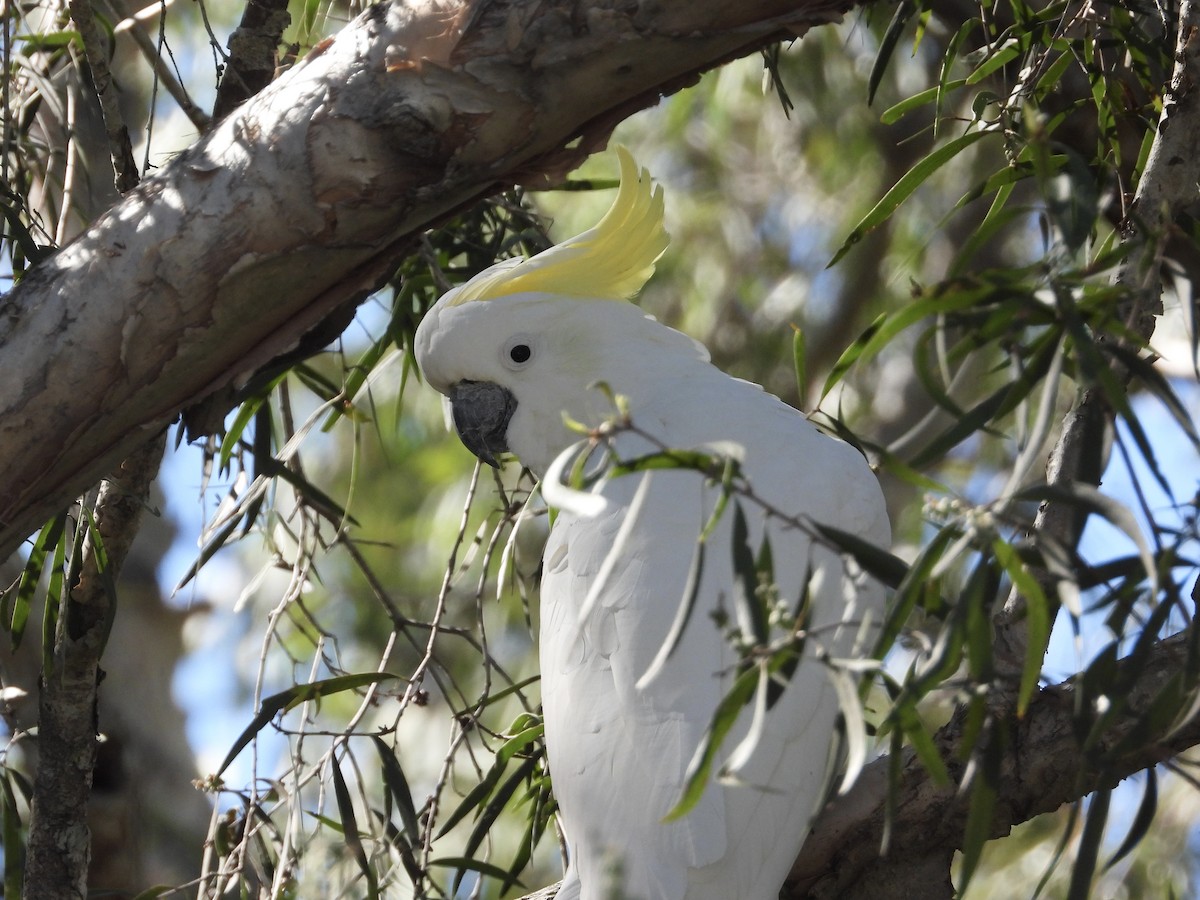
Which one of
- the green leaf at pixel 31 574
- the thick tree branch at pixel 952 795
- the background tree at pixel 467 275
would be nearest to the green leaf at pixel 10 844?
the background tree at pixel 467 275

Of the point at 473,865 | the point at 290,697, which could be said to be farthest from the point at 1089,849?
the point at 290,697

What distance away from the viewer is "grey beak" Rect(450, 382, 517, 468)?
7.09 feet

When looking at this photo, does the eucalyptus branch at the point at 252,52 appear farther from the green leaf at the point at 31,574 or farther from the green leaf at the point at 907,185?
the green leaf at the point at 907,185

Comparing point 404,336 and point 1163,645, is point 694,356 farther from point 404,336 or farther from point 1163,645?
point 1163,645

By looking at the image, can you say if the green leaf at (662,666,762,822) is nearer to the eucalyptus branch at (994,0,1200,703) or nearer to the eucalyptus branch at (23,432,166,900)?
the eucalyptus branch at (994,0,1200,703)

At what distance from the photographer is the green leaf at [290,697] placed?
5.48ft

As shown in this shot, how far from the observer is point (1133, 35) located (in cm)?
171

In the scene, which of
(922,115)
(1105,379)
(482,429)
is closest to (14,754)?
(482,429)

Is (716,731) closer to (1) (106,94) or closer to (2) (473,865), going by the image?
(2) (473,865)

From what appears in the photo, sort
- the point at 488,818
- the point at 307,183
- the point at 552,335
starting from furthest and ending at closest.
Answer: the point at 552,335
the point at 488,818
the point at 307,183

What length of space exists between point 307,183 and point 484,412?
2.49ft

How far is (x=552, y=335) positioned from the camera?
82.6 inches

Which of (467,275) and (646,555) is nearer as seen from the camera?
(646,555)

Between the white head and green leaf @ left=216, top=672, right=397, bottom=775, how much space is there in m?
0.54
